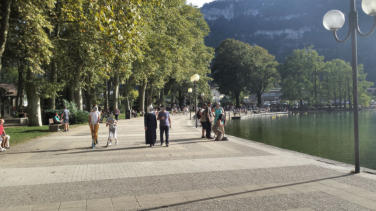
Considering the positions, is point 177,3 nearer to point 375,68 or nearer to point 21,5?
point 21,5

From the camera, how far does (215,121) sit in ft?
50.8

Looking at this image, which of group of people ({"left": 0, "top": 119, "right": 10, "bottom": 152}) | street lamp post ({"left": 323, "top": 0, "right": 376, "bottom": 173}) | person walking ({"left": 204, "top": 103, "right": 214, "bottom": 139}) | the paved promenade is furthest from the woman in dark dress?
street lamp post ({"left": 323, "top": 0, "right": 376, "bottom": 173})

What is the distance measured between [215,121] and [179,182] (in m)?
8.77

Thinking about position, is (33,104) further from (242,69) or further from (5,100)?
(242,69)

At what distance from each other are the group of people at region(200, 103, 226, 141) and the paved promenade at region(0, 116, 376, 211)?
3.95 m

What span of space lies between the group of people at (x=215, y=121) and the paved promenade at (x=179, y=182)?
12.9ft

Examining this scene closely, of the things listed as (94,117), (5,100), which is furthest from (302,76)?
(94,117)

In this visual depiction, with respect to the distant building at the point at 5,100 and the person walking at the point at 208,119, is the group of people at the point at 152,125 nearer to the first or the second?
the person walking at the point at 208,119

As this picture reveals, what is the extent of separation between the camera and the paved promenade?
5.41 meters

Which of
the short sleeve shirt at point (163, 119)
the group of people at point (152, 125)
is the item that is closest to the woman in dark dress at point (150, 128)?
the group of people at point (152, 125)

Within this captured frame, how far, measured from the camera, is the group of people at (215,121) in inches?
591

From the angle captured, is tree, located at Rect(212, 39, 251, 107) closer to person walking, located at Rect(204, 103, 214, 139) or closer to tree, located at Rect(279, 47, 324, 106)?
tree, located at Rect(279, 47, 324, 106)

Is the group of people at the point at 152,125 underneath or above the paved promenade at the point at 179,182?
above

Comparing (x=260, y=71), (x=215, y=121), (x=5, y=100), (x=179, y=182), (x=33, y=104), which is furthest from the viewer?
(x=260, y=71)
